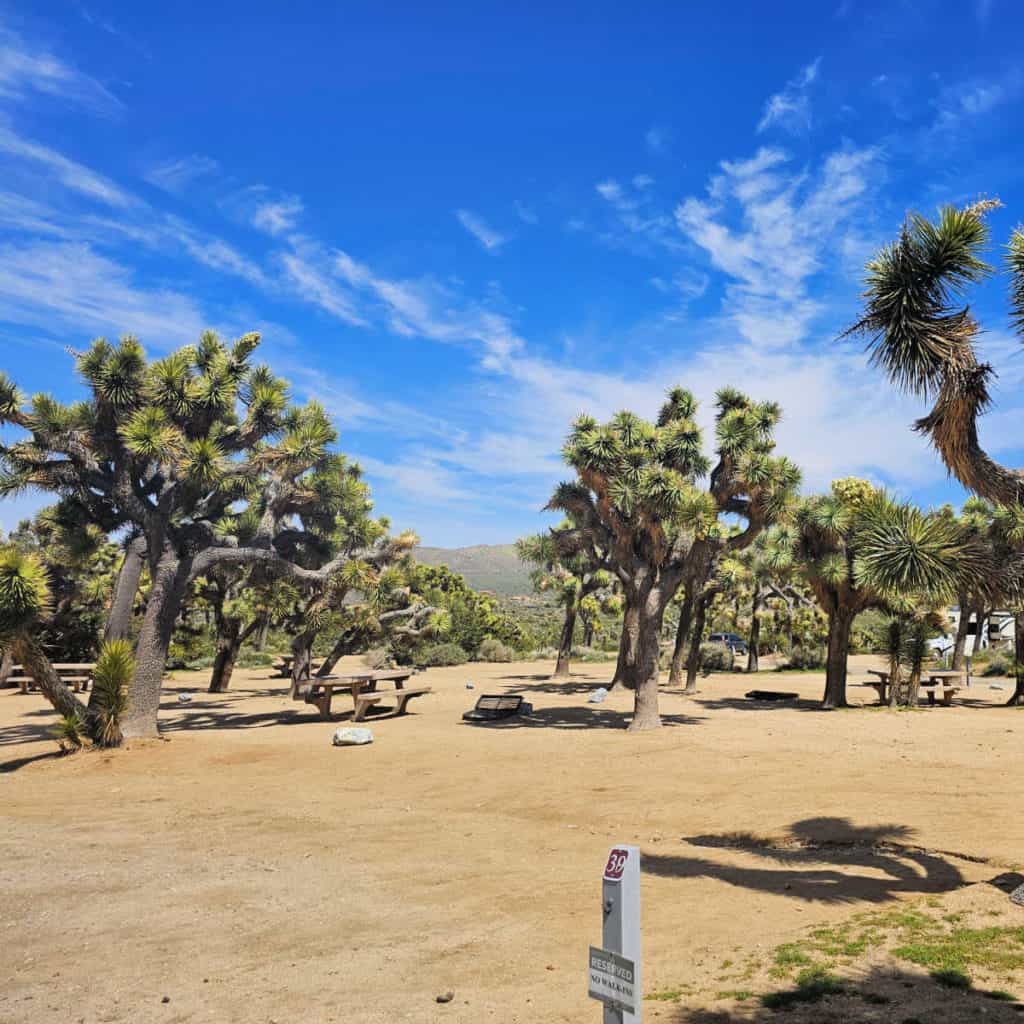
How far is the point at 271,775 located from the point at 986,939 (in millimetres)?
10849

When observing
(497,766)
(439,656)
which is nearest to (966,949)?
(497,766)

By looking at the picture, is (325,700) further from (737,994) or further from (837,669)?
(737,994)

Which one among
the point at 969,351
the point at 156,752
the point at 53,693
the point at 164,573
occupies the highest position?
the point at 969,351

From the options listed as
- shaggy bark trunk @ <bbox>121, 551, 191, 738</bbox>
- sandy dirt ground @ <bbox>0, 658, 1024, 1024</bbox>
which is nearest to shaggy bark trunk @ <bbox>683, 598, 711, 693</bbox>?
sandy dirt ground @ <bbox>0, 658, 1024, 1024</bbox>

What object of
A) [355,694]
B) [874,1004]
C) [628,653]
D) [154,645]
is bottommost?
[355,694]

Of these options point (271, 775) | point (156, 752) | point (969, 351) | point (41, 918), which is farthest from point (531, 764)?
point (969, 351)

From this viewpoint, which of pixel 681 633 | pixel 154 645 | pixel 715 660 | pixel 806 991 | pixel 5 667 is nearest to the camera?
pixel 806 991

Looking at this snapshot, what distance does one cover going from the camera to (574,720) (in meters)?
19.9

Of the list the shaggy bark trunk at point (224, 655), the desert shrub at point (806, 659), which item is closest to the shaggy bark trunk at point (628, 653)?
the shaggy bark trunk at point (224, 655)

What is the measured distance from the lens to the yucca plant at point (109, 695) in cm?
1477

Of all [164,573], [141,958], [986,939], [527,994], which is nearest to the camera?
[527,994]

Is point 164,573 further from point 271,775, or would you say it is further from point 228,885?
point 228,885

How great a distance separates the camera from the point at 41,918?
21.4 ft

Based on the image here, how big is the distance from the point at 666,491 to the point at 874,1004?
1293 centimetres
